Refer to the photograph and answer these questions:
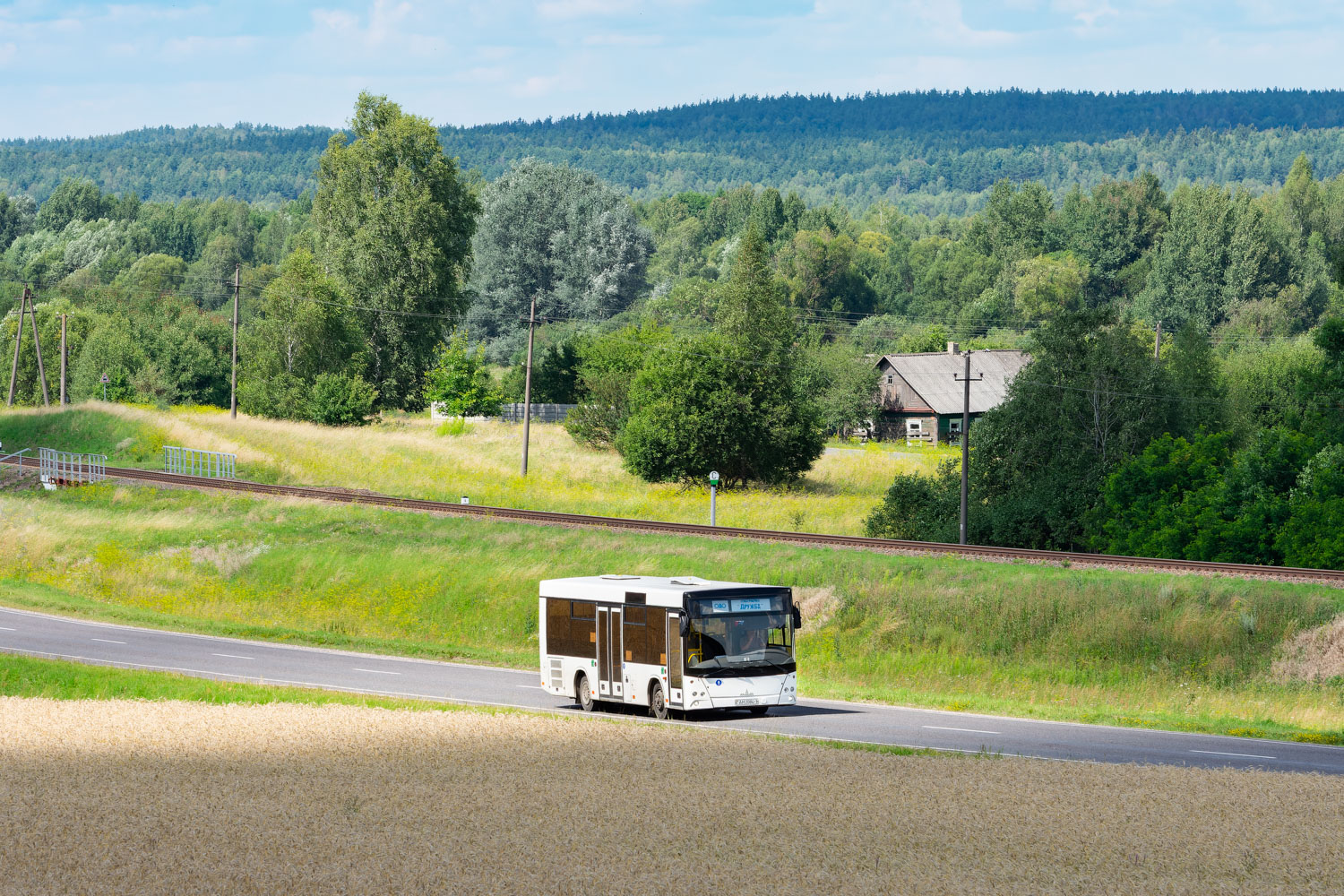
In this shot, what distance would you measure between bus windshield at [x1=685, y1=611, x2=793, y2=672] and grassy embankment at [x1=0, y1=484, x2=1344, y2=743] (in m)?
4.99

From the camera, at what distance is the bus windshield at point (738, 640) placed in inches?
944

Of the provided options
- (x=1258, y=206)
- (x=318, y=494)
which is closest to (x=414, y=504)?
(x=318, y=494)

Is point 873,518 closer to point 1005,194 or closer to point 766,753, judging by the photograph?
point 766,753

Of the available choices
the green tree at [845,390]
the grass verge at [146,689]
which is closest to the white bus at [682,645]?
the grass verge at [146,689]

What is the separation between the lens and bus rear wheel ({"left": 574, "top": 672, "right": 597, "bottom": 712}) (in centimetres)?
2602

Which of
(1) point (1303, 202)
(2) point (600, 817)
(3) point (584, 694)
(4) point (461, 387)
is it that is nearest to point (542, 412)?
(4) point (461, 387)

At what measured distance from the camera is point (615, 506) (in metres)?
58.4

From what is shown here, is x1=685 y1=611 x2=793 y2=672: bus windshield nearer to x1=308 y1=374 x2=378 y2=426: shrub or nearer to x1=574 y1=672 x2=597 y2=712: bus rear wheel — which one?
x1=574 y1=672 x2=597 y2=712: bus rear wheel

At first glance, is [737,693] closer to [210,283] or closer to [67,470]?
[67,470]

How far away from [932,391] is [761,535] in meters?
57.2

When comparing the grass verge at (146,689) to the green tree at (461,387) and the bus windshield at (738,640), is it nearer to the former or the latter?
the bus windshield at (738,640)

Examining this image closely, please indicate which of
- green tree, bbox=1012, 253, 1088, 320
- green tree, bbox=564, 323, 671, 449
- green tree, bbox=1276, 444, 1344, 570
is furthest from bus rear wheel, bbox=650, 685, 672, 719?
green tree, bbox=1012, 253, 1088, 320

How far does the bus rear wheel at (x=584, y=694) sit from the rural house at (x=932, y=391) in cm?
7162

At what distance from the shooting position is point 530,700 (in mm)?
26891
